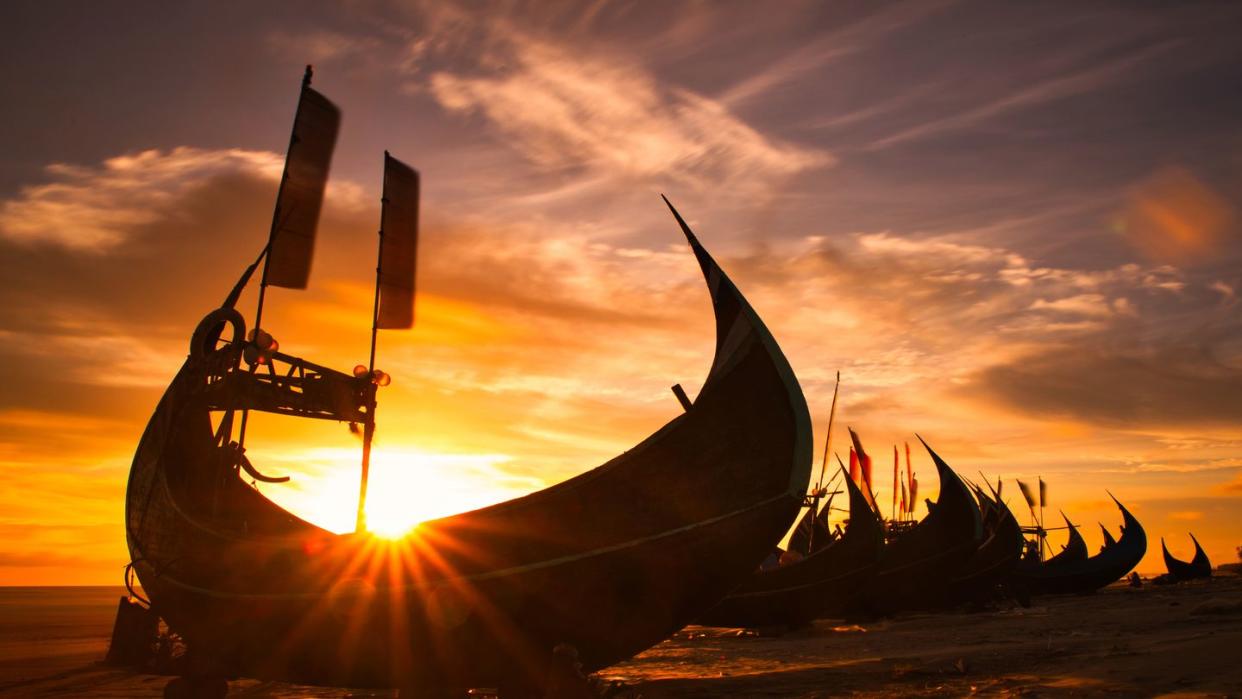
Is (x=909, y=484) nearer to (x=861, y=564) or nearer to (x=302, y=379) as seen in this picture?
(x=861, y=564)

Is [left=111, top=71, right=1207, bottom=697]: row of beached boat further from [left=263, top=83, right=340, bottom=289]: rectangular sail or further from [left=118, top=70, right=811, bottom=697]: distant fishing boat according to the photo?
[left=263, top=83, right=340, bottom=289]: rectangular sail

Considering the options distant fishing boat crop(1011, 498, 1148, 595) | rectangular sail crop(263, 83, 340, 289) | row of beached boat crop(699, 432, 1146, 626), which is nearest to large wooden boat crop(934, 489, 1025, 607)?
row of beached boat crop(699, 432, 1146, 626)

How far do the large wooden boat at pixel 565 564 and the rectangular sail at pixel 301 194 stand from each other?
26.0ft

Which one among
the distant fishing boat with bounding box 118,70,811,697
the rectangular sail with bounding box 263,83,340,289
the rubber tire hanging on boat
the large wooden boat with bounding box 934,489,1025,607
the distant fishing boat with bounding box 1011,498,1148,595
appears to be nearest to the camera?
the distant fishing boat with bounding box 118,70,811,697

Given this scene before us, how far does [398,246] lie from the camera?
755 inches

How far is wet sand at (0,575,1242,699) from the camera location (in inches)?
365

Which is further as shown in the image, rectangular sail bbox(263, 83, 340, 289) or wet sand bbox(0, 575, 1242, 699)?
rectangular sail bbox(263, 83, 340, 289)

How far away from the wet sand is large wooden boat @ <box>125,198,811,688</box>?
1442 mm

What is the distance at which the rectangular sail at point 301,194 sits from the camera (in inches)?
711

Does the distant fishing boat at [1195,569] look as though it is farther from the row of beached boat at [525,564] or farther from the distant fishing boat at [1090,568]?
the row of beached boat at [525,564]

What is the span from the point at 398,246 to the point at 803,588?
50.7ft

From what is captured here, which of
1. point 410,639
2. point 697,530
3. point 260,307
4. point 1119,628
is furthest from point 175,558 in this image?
point 1119,628

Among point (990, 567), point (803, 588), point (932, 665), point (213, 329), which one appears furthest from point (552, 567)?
point (990, 567)

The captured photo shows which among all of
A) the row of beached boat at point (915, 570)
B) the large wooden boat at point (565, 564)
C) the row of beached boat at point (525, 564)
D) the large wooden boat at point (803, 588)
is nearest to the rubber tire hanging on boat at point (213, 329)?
the row of beached boat at point (525, 564)
